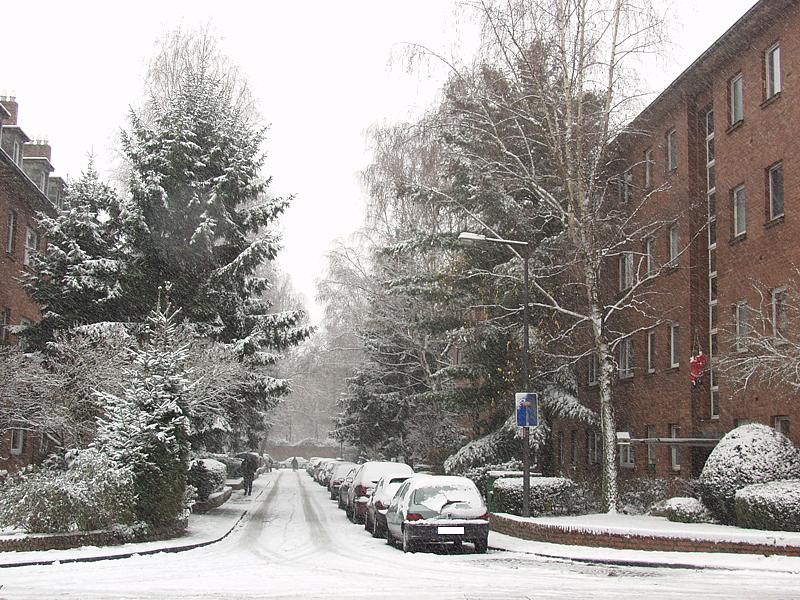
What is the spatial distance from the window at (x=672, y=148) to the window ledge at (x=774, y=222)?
641 centimetres

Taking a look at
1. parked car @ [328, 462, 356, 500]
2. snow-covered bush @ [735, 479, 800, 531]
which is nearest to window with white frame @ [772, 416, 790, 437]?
snow-covered bush @ [735, 479, 800, 531]

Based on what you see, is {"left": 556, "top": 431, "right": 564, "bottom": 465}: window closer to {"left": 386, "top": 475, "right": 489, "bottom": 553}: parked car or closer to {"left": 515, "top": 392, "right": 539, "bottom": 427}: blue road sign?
{"left": 515, "top": 392, "right": 539, "bottom": 427}: blue road sign

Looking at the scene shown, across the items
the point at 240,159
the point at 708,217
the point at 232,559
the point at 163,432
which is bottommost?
the point at 232,559

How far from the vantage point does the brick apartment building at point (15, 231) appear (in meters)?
34.8

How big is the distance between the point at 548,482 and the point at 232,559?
904 centimetres

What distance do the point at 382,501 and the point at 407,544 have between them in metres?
4.22

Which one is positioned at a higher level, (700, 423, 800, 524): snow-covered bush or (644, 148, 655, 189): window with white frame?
(644, 148, 655, 189): window with white frame

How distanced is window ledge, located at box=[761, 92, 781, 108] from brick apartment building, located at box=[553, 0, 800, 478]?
34 millimetres

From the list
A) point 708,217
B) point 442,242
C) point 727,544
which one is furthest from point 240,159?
point 727,544

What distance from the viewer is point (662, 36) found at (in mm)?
22500

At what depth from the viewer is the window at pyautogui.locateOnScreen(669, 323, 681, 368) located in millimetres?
28497

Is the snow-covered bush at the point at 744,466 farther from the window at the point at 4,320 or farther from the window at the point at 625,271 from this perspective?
the window at the point at 4,320

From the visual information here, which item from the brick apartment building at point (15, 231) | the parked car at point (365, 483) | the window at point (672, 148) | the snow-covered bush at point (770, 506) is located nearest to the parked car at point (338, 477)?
the parked car at point (365, 483)

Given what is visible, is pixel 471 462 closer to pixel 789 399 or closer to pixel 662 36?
pixel 789 399
